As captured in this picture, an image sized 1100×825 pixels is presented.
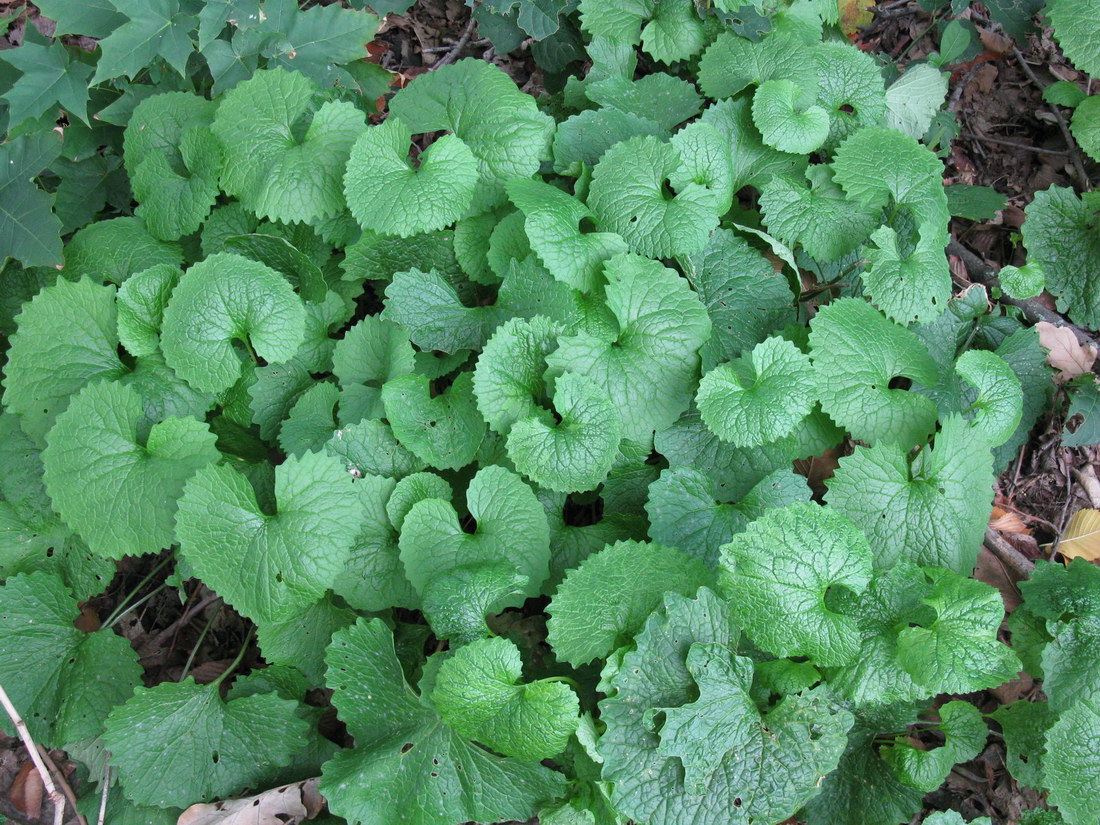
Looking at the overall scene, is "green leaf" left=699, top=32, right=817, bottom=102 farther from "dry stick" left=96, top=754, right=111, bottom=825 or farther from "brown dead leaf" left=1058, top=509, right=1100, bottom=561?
"dry stick" left=96, top=754, right=111, bottom=825

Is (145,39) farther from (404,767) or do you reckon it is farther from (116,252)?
(404,767)

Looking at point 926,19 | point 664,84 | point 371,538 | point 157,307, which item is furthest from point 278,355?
point 926,19

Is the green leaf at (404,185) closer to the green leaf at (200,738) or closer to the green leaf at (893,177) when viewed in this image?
the green leaf at (893,177)

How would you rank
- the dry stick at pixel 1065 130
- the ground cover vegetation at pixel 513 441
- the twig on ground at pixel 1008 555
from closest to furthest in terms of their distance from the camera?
the ground cover vegetation at pixel 513 441 < the twig on ground at pixel 1008 555 < the dry stick at pixel 1065 130

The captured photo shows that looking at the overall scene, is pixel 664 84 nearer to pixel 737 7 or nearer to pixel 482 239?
pixel 737 7

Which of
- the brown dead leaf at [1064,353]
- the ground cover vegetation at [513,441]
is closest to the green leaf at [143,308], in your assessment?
the ground cover vegetation at [513,441]
